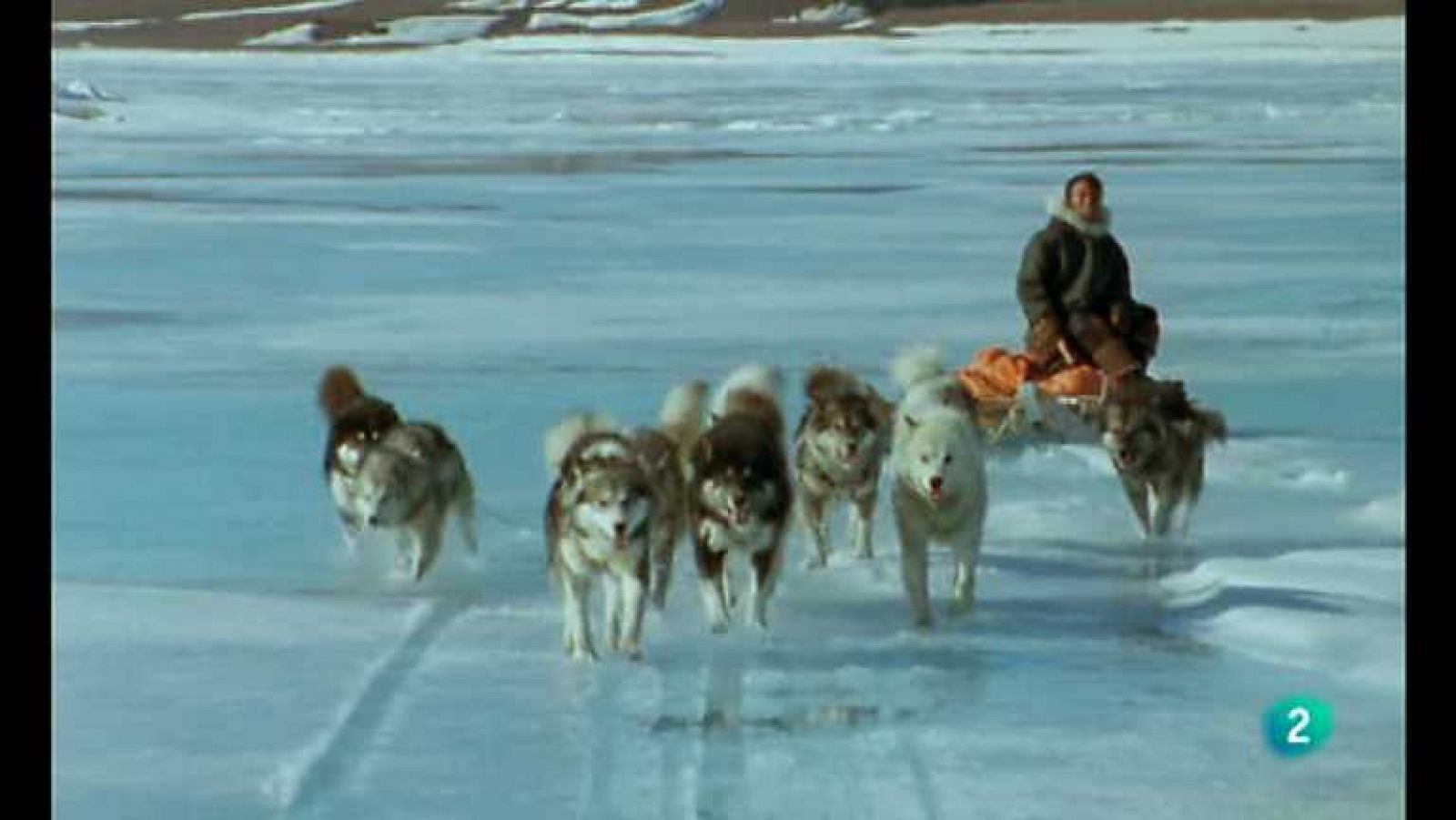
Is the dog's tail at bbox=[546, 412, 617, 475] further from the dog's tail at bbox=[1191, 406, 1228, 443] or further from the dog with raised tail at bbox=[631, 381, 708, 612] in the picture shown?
the dog's tail at bbox=[1191, 406, 1228, 443]

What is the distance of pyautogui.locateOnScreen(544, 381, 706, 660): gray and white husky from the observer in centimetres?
455

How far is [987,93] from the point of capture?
11.1 m

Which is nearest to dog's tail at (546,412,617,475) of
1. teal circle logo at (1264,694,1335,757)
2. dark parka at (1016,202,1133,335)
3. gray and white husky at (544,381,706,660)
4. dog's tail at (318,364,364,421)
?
gray and white husky at (544,381,706,660)

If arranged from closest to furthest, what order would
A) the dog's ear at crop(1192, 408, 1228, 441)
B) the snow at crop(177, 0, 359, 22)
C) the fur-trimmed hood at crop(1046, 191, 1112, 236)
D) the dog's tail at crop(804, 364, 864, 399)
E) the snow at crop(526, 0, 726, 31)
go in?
the dog's tail at crop(804, 364, 864, 399), the dog's ear at crop(1192, 408, 1228, 441), the fur-trimmed hood at crop(1046, 191, 1112, 236), the snow at crop(177, 0, 359, 22), the snow at crop(526, 0, 726, 31)

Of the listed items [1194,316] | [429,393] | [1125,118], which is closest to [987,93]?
[1125,118]

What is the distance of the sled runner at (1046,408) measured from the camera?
663 centimetres

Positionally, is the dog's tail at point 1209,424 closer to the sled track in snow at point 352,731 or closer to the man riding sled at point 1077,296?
the man riding sled at point 1077,296

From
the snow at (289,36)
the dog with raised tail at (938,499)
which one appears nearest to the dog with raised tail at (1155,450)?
the dog with raised tail at (938,499)

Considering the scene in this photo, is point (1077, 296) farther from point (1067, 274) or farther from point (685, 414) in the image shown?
point (685, 414)

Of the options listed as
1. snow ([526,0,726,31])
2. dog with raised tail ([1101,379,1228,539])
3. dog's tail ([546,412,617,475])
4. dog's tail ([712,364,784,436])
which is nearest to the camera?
dog's tail ([546,412,617,475])

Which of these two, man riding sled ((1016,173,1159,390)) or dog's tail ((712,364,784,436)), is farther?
man riding sled ((1016,173,1159,390))

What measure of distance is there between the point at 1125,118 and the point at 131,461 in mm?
6755

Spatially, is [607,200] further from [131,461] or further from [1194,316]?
Result: [131,461]

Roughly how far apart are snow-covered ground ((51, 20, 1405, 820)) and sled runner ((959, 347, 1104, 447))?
0.45 ft
